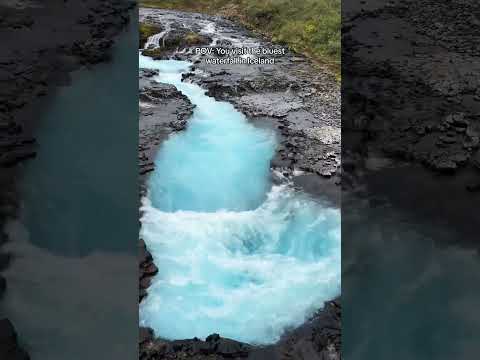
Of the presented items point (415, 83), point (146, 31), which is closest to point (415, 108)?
point (415, 83)

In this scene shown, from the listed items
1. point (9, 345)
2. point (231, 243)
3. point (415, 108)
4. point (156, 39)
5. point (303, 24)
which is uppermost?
point (303, 24)

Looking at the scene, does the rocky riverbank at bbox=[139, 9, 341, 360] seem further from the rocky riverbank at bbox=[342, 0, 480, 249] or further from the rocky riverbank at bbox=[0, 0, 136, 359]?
the rocky riverbank at bbox=[0, 0, 136, 359]

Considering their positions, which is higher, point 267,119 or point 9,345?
point 267,119

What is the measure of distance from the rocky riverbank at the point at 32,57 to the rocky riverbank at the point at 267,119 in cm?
179

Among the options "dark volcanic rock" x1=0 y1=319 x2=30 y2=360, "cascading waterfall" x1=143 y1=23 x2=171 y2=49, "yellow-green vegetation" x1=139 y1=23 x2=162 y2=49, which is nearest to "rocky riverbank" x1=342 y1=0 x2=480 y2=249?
"dark volcanic rock" x1=0 y1=319 x2=30 y2=360

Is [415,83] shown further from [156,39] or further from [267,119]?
[156,39]

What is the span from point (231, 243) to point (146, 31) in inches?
518

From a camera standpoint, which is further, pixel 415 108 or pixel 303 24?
pixel 303 24

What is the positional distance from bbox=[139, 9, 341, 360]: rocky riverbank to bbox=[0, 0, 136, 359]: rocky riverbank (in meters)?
1.79

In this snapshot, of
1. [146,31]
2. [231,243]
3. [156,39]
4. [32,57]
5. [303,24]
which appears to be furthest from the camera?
[146,31]

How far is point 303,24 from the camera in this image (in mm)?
17234

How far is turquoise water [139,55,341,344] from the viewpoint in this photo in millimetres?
7164

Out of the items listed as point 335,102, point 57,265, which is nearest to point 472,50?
point 335,102

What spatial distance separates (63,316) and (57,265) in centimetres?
117
